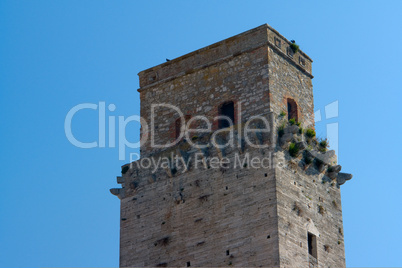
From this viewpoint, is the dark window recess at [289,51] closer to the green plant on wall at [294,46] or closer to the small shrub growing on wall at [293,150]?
the green plant on wall at [294,46]

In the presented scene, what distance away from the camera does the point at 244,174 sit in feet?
124

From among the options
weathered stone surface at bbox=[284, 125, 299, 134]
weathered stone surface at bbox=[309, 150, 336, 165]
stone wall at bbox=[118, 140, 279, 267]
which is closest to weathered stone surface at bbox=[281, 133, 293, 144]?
weathered stone surface at bbox=[284, 125, 299, 134]

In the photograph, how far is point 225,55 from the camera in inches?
1593

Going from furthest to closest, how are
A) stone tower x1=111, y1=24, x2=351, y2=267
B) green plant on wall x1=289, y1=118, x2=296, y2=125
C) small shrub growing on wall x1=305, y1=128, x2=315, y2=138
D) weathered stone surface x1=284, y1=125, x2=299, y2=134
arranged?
small shrub growing on wall x1=305, y1=128, x2=315, y2=138, green plant on wall x1=289, y1=118, x2=296, y2=125, weathered stone surface x1=284, y1=125, x2=299, y2=134, stone tower x1=111, y1=24, x2=351, y2=267

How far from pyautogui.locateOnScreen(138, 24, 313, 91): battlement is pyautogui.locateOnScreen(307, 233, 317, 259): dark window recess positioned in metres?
5.80

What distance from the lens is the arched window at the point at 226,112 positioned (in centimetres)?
3947

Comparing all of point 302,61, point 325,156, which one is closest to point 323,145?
point 325,156

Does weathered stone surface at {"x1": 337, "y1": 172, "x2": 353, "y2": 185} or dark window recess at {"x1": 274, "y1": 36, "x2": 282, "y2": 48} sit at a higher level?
dark window recess at {"x1": 274, "y1": 36, "x2": 282, "y2": 48}

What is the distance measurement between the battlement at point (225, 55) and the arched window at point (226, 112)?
1579 millimetres

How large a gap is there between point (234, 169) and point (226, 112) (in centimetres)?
222

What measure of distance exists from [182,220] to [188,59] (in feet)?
18.4

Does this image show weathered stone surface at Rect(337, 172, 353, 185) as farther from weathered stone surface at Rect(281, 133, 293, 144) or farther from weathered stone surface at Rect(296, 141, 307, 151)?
weathered stone surface at Rect(281, 133, 293, 144)

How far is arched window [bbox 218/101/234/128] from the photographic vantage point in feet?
129

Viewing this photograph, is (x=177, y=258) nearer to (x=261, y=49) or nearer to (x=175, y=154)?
(x=175, y=154)
